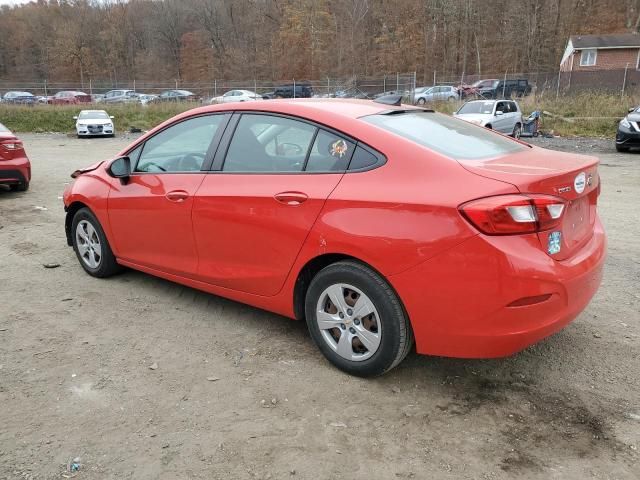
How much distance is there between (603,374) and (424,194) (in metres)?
1.60

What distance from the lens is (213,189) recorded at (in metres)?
3.56

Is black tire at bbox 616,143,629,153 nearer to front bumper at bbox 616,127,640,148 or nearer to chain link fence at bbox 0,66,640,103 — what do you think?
front bumper at bbox 616,127,640,148

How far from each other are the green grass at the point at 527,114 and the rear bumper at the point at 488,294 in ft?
67.1

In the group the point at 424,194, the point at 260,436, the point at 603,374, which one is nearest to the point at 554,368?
the point at 603,374

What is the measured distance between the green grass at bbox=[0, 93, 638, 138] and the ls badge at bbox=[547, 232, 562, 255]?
800 inches

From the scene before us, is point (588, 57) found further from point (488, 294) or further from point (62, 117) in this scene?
point (488, 294)

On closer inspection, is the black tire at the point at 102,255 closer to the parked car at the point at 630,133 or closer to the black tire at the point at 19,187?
the black tire at the point at 19,187

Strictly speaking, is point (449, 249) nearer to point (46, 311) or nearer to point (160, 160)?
point (160, 160)

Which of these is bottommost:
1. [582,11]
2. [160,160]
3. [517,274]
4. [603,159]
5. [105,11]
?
[603,159]

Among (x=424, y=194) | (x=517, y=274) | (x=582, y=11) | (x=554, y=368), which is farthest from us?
(x=582, y=11)

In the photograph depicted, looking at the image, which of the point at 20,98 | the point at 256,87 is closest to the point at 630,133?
the point at 256,87

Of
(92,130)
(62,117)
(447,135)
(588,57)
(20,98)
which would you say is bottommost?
(92,130)

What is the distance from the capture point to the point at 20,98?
36.2 meters

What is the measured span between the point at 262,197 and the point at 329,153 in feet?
1.67
